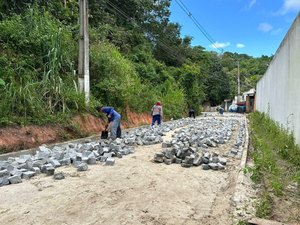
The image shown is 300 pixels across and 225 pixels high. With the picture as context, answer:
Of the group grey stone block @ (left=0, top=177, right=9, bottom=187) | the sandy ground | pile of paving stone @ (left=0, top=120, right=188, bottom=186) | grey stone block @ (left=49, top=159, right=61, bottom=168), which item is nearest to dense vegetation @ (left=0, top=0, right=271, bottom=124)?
pile of paving stone @ (left=0, top=120, right=188, bottom=186)

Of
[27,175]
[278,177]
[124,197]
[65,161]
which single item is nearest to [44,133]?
[65,161]

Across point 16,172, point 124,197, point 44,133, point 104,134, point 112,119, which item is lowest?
point 124,197

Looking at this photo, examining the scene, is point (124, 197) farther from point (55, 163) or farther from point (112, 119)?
point (112, 119)

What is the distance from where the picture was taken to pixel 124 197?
15.5 ft

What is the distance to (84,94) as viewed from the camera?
13133mm

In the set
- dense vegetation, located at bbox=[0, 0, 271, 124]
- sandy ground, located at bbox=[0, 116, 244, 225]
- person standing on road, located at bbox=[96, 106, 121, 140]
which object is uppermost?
dense vegetation, located at bbox=[0, 0, 271, 124]

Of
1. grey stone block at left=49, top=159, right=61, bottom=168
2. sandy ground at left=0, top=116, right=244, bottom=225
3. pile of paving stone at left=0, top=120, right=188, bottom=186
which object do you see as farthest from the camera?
grey stone block at left=49, top=159, right=61, bottom=168

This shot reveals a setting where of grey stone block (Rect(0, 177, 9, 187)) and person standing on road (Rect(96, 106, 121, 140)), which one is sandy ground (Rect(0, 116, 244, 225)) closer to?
grey stone block (Rect(0, 177, 9, 187))

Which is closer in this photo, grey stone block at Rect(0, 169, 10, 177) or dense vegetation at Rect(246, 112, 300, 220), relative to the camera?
dense vegetation at Rect(246, 112, 300, 220)

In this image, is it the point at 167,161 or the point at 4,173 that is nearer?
the point at 4,173

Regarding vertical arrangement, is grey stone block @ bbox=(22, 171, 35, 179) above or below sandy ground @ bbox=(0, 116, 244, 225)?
above

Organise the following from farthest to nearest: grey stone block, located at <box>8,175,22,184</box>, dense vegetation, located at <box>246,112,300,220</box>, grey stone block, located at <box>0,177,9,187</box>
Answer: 1. grey stone block, located at <box>8,175,22,184</box>
2. grey stone block, located at <box>0,177,9,187</box>
3. dense vegetation, located at <box>246,112,300,220</box>

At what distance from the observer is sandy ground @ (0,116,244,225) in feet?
12.8

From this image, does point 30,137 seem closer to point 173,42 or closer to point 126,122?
point 126,122
